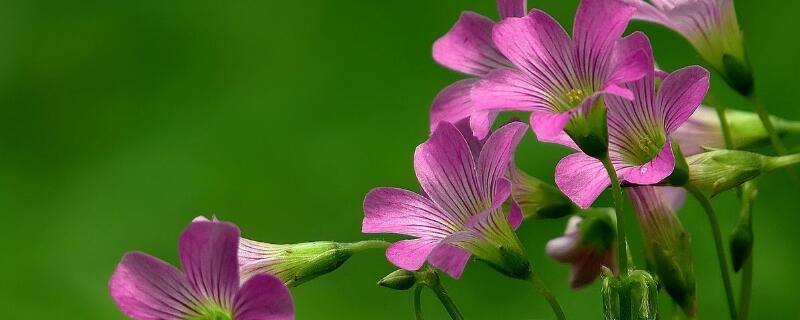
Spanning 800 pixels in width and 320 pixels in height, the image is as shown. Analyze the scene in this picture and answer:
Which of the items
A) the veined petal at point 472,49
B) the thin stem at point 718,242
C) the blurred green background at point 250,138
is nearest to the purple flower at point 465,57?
the veined petal at point 472,49

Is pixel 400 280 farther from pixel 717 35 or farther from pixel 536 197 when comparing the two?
pixel 717 35

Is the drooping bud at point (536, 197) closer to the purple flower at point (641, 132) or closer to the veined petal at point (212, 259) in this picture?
the purple flower at point (641, 132)

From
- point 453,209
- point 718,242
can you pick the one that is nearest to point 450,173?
point 453,209

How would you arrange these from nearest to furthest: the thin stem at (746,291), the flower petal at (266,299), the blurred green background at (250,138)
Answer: the flower petal at (266,299) < the thin stem at (746,291) < the blurred green background at (250,138)

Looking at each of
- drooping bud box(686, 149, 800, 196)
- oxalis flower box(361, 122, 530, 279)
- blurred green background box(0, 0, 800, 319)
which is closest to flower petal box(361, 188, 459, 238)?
oxalis flower box(361, 122, 530, 279)

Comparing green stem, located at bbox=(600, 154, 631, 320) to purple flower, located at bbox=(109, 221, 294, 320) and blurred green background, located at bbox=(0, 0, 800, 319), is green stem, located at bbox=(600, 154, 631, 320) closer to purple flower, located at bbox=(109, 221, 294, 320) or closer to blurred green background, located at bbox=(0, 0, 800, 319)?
purple flower, located at bbox=(109, 221, 294, 320)

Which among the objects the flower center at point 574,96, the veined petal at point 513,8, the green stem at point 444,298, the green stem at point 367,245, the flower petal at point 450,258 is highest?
the veined petal at point 513,8
